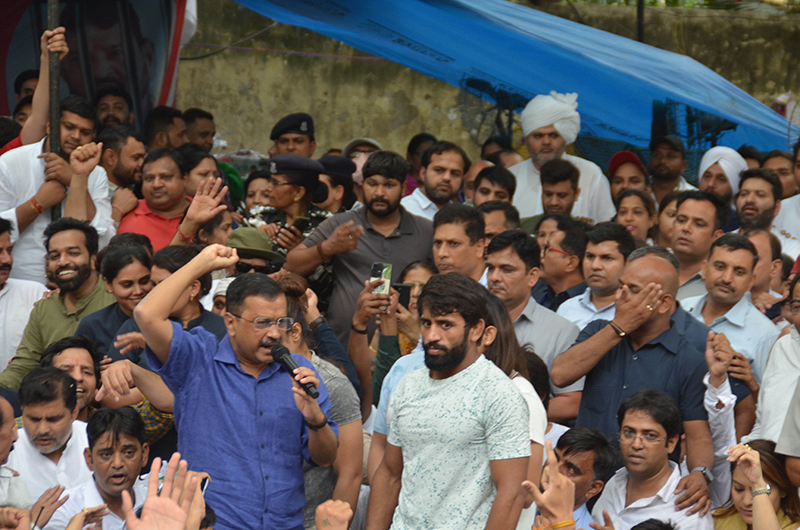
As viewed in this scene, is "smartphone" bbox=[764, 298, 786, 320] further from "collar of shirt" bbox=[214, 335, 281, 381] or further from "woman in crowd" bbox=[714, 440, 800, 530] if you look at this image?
"collar of shirt" bbox=[214, 335, 281, 381]

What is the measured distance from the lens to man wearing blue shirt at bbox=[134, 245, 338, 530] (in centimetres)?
374

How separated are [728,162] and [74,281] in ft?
15.2

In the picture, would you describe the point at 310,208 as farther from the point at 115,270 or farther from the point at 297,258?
the point at 115,270

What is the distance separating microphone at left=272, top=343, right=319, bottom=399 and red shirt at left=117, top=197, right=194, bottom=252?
7.78ft

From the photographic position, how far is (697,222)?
5.77 metres

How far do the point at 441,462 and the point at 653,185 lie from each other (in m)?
4.62

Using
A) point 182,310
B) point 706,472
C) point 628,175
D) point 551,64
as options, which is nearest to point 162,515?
point 182,310

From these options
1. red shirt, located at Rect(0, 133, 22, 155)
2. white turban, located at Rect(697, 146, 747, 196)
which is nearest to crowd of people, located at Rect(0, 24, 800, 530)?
red shirt, located at Rect(0, 133, 22, 155)

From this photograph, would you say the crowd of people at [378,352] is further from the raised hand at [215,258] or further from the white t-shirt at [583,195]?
the white t-shirt at [583,195]

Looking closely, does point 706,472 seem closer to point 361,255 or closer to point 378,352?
point 378,352

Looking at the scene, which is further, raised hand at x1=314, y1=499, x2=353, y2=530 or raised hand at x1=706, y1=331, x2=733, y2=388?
raised hand at x1=706, y1=331, x2=733, y2=388

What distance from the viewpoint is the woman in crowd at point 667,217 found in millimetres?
6258

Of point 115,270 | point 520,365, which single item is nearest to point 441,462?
point 520,365

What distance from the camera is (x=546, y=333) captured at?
4.85 m
